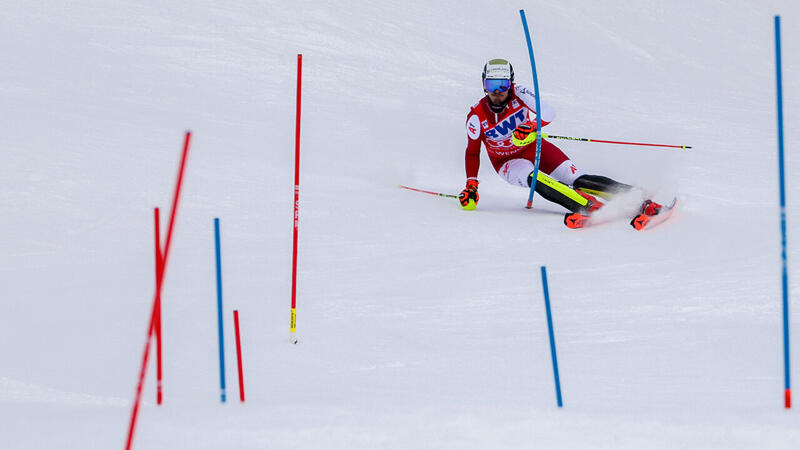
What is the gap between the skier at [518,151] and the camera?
5996 millimetres

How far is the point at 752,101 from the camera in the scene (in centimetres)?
1121

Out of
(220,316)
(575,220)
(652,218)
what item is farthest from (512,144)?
(220,316)

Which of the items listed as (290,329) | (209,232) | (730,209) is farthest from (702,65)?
(290,329)

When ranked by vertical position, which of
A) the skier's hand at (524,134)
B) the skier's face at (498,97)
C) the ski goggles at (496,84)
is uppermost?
the ski goggles at (496,84)

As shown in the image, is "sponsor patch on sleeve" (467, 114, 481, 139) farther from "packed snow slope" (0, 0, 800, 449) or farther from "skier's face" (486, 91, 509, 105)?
"packed snow slope" (0, 0, 800, 449)

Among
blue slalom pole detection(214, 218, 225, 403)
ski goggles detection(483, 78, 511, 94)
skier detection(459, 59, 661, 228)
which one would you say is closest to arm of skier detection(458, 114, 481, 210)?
skier detection(459, 59, 661, 228)

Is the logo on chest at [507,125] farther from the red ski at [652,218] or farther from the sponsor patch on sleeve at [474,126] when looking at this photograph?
the red ski at [652,218]

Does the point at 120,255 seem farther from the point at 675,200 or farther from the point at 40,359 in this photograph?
the point at 675,200

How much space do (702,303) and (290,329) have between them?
161 cm

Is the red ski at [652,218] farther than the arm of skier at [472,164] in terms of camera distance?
No

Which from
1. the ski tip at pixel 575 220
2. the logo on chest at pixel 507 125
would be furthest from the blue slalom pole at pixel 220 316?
the logo on chest at pixel 507 125

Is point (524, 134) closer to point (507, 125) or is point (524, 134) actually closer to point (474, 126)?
point (507, 125)

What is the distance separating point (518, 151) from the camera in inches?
251

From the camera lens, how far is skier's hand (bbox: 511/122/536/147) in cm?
623
